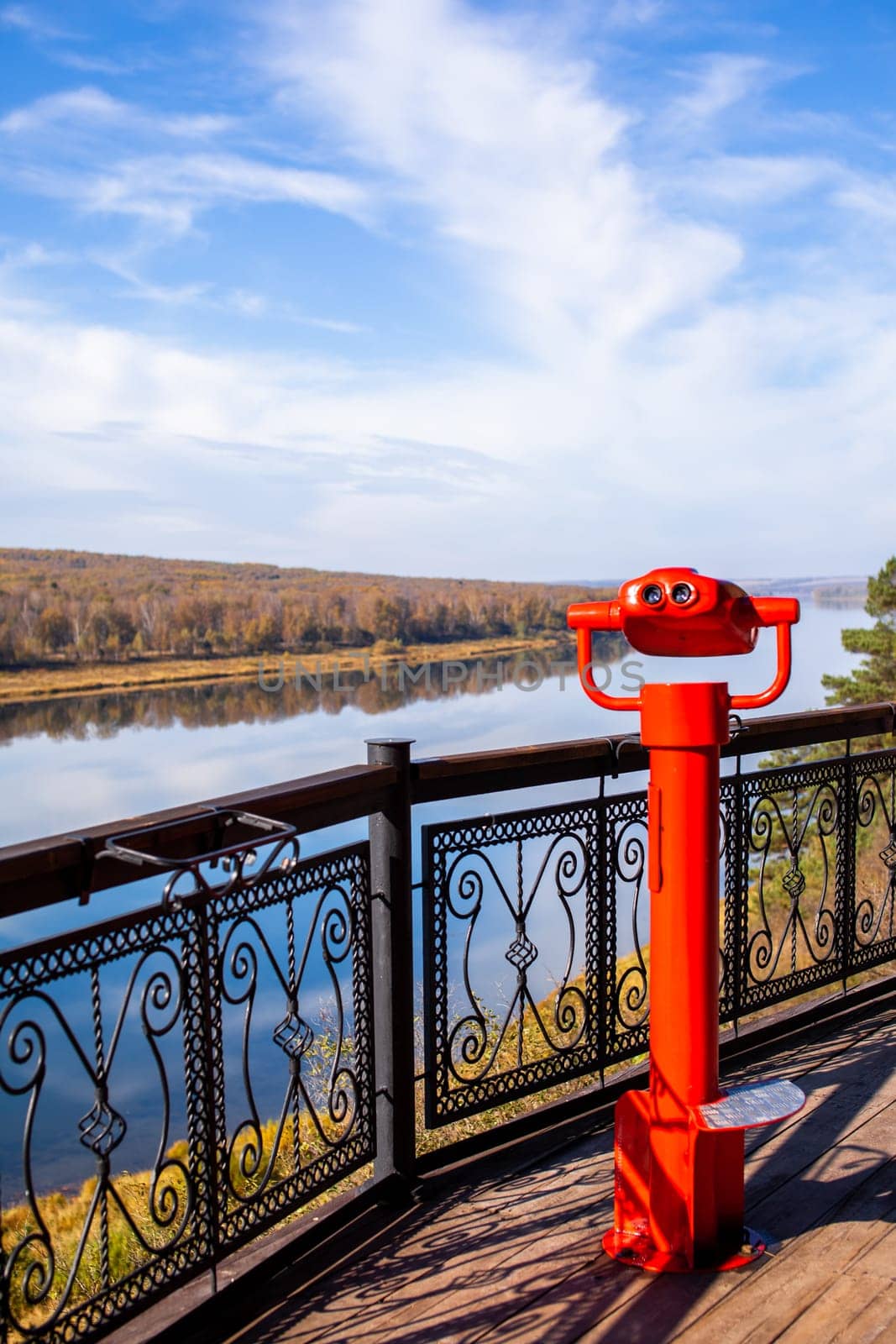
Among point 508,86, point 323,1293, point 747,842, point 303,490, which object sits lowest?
point 323,1293

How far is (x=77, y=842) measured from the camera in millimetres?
1471

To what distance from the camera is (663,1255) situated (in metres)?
1.88

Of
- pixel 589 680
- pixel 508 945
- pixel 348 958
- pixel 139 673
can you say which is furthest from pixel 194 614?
pixel 589 680

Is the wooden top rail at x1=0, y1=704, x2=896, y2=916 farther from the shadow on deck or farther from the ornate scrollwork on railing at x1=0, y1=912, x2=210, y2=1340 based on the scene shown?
the shadow on deck

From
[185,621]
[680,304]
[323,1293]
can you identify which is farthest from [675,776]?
[185,621]

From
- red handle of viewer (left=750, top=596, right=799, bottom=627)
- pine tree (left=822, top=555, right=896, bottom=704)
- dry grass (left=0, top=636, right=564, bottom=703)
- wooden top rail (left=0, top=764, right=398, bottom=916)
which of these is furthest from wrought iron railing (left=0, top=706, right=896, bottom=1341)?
dry grass (left=0, top=636, right=564, bottom=703)

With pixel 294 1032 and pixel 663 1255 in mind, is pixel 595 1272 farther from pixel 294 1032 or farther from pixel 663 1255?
pixel 294 1032

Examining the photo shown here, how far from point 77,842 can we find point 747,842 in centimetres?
207

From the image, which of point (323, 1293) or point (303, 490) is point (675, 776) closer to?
point (323, 1293)

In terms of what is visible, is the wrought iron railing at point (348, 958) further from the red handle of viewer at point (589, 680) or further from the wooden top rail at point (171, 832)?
the red handle of viewer at point (589, 680)

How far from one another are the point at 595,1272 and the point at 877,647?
695 inches

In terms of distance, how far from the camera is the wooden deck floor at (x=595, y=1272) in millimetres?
1712

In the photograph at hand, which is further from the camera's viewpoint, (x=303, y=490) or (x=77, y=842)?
(x=303, y=490)

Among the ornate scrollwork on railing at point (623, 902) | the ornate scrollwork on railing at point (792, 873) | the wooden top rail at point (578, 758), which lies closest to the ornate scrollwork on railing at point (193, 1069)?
the wooden top rail at point (578, 758)
